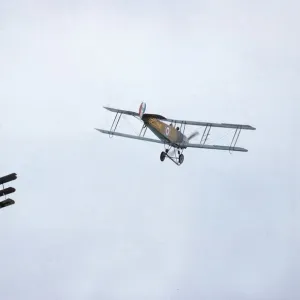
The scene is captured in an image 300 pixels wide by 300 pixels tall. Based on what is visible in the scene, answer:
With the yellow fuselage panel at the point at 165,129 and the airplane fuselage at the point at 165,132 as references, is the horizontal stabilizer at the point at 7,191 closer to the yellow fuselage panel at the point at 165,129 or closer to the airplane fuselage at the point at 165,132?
the airplane fuselage at the point at 165,132

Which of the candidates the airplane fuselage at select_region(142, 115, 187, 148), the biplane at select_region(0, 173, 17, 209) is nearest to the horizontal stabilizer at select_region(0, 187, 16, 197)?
the biplane at select_region(0, 173, 17, 209)

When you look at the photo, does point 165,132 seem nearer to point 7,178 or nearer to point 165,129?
point 165,129

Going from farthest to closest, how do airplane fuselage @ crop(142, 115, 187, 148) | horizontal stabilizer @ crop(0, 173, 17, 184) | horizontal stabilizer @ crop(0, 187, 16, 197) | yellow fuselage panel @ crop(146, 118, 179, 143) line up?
yellow fuselage panel @ crop(146, 118, 179, 143)
airplane fuselage @ crop(142, 115, 187, 148)
horizontal stabilizer @ crop(0, 187, 16, 197)
horizontal stabilizer @ crop(0, 173, 17, 184)

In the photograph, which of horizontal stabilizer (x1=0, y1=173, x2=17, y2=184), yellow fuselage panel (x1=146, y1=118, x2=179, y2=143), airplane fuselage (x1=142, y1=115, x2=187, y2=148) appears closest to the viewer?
horizontal stabilizer (x1=0, y1=173, x2=17, y2=184)

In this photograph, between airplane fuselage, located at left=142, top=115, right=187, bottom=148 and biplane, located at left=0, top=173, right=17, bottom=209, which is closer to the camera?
biplane, located at left=0, top=173, right=17, bottom=209

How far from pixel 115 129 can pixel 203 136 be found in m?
8.21

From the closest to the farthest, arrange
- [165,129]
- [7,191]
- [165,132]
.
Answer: [7,191], [165,132], [165,129]

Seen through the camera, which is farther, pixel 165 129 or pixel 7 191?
pixel 165 129

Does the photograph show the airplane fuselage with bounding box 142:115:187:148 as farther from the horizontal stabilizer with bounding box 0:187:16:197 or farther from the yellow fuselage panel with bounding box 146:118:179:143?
the horizontal stabilizer with bounding box 0:187:16:197

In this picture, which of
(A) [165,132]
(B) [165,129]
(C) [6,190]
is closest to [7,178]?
(C) [6,190]

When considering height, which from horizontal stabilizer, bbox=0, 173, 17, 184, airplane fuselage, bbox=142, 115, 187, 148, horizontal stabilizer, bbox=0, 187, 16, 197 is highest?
airplane fuselage, bbox=142, 115, 187, 148

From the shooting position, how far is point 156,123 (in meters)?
99.1

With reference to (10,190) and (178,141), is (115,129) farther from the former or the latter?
(10,190)

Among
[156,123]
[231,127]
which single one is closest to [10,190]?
[156,123]
